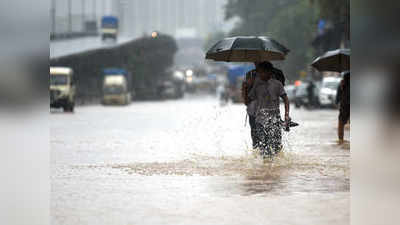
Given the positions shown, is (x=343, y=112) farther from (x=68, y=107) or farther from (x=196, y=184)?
(x=68, y=107)

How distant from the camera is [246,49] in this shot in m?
13.9

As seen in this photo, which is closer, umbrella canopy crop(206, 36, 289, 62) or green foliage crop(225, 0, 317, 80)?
umbrella canopy crop(206, 36, 289, 62)

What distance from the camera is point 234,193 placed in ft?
31.9

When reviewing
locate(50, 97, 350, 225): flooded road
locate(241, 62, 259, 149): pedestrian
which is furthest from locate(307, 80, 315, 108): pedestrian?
locate(241, 62, 259, 149): pedestrian

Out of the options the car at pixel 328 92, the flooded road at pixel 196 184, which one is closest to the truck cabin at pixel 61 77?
the car at pixel 328 92

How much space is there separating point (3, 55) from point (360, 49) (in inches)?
82.1

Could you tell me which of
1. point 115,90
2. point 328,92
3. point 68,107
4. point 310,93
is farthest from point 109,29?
point 328,92

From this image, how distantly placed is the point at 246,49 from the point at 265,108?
1460 millimetres

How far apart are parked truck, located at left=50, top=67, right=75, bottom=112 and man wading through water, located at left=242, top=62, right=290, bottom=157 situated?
104 ft

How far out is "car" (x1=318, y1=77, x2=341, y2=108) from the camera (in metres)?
43.7

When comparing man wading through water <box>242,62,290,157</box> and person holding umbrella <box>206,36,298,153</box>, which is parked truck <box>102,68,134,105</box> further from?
man wading through water <box>242,62,290,157</box>

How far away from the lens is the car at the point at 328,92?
4372 centimetres

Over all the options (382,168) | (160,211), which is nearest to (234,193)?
(160,211)

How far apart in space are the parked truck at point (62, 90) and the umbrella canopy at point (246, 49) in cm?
2947
